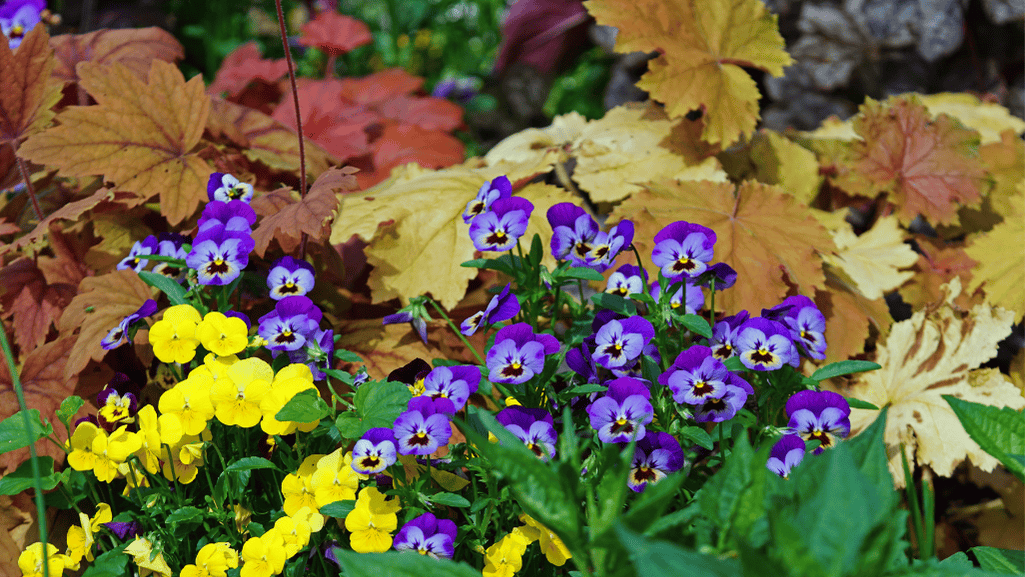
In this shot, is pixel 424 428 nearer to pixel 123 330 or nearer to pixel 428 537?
pixel 428 537

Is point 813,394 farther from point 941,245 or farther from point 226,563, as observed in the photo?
point 941,245

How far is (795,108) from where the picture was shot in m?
2.78

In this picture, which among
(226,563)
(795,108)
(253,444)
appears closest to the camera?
(226,563)

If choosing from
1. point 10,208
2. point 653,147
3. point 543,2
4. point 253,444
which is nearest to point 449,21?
point 543,2

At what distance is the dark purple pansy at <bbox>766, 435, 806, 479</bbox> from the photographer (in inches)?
38.4

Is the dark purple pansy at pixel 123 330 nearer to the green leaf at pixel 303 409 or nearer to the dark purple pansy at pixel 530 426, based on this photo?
the green leaf at pixel 303 409

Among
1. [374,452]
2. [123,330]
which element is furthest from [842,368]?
[123,330]

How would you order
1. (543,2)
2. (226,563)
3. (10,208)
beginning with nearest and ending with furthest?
(226,563)
(10,208)
(543,2)

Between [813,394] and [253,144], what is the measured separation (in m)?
1.52

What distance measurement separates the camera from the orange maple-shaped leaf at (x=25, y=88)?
1.46 metres

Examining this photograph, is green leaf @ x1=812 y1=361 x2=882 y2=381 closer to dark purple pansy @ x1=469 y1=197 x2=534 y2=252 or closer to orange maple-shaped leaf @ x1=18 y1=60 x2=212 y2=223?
dark purple pansy @ x1=469 y1=197 x2=534 y2=252

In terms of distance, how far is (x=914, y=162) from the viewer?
A: 1924 mm

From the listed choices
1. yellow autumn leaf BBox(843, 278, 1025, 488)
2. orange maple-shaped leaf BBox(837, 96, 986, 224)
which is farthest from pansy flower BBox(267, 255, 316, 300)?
orange maple-shaped leaf BBox(837, 96, 986, 224)

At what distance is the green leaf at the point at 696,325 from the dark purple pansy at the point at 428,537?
18.3 inches
